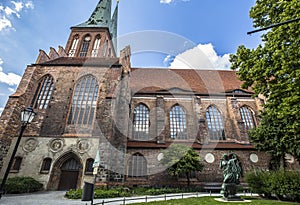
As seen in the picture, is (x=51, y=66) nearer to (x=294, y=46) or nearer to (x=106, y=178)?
(x=106, y=178)

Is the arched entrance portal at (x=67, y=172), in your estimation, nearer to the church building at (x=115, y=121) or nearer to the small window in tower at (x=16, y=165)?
the church building at (x=115, y=121)

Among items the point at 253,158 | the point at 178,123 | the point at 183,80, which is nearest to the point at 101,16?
the point at 183,80

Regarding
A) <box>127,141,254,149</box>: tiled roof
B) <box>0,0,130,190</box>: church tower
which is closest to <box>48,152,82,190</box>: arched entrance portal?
<box>0,0,130,190</box>: church tower

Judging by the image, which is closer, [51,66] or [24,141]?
[24,141]

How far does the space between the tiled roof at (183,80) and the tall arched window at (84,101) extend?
738 cm

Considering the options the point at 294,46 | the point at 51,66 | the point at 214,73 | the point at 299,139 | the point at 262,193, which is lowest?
the point at 262,193

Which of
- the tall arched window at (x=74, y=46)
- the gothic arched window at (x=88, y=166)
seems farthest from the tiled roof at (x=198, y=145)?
the tall arched window at (x=74, y=46)

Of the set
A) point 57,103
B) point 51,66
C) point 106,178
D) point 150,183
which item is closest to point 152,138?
point 150,183

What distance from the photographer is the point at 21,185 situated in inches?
420

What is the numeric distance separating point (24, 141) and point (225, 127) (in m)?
21.2

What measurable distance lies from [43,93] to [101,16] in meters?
21.8

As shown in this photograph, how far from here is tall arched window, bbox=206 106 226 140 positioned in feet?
69.3

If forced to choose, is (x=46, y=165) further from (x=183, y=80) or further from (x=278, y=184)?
(x=183, y=80)

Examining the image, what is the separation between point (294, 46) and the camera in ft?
23.4
